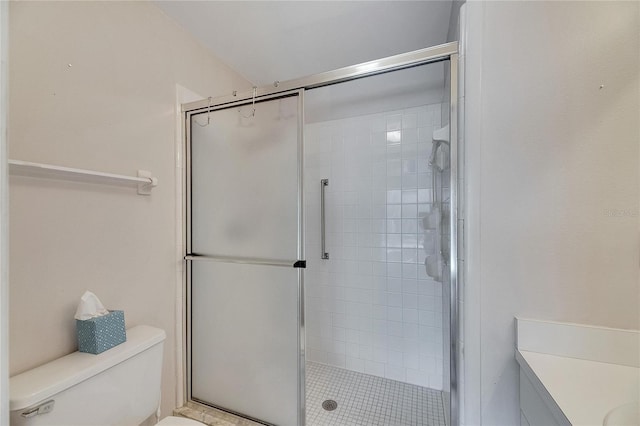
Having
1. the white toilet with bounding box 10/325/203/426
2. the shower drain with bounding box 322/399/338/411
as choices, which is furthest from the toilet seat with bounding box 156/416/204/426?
the shower drain with bounding box 322/399/338/411

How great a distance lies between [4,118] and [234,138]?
996mm

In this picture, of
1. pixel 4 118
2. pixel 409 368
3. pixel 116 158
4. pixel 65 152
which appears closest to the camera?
pixel 4 118

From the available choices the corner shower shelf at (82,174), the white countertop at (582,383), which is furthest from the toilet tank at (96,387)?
the white countertop at (582,383)

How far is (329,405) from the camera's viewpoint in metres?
1.76

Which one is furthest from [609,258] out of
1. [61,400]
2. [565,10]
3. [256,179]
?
[61,400]

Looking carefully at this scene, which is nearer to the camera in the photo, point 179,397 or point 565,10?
point 565,10

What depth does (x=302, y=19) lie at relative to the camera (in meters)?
1.41

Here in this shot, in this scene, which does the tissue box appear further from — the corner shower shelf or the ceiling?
the ceiling

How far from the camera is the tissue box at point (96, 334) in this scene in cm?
99

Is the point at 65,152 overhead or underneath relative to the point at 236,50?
underneath

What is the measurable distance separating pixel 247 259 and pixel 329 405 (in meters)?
1.24

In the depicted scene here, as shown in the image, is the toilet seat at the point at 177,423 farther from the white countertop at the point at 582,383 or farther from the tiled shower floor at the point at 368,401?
the white countertop at the point at 582,383

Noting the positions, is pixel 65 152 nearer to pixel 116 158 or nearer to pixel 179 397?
pixel 116 158

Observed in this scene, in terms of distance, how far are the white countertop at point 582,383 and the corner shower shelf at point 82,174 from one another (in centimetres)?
172
